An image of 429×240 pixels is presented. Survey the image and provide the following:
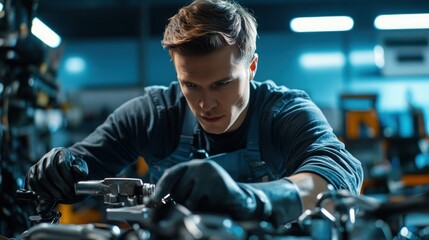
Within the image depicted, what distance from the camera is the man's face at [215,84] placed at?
1.41 m

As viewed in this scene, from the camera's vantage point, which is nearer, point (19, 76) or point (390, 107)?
point (19, 76)

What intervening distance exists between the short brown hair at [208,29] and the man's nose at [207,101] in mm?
105

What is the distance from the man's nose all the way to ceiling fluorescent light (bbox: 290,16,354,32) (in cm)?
560

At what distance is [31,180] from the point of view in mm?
1341

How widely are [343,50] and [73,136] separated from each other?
329cm

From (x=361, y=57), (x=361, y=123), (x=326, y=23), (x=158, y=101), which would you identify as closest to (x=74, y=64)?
(x=326, y=23)

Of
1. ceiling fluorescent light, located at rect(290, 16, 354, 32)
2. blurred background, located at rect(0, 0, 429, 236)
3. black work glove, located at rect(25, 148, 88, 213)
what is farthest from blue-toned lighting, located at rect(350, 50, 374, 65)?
black work glove, located at rect(25, 148, 88, 213)

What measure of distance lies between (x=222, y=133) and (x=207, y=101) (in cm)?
25

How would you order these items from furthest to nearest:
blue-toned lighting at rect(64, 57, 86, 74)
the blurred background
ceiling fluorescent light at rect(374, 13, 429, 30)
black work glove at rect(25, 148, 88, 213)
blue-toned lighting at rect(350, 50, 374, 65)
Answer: blue-toned lighting at rect(64, 57, 86, 74) → blue-toned lighting at rect(350, 50, 374, 65) → ceiling fluorescent light at rect(374, 13, 429, 30) → the blurred background → black work glove at rect(25, 148, 88, 213)

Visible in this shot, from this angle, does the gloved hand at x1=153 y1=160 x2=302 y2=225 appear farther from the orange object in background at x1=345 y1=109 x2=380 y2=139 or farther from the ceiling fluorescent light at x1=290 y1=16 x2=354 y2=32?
the ceiling fluorescent light at x1=290 y1=16 x2=354 y2=32

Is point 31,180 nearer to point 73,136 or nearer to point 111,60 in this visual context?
point 73,136

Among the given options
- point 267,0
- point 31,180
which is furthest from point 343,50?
point 31,180

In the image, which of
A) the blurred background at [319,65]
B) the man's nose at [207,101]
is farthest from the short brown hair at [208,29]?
the blurred background at [319,65]

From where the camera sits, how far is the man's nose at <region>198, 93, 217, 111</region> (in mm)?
1438
